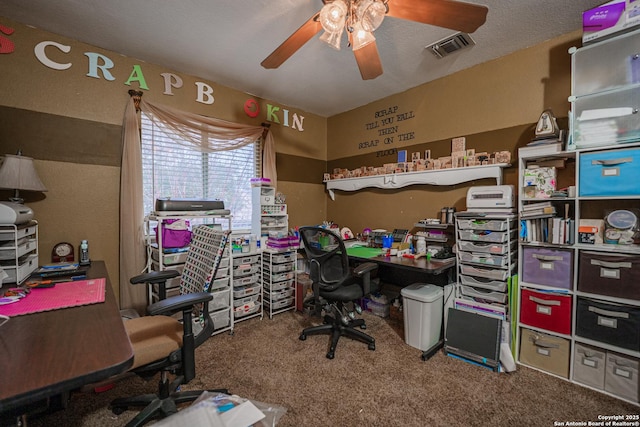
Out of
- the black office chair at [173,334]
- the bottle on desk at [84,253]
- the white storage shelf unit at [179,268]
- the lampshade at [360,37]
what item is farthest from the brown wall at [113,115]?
the lampshade at [360,37]

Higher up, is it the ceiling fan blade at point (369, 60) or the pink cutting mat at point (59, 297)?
the ceiling fan blade at point (369, 60)

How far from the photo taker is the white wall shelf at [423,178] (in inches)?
99.7

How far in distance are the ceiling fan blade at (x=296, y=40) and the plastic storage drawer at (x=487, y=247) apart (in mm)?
1992

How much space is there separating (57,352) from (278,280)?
221cm

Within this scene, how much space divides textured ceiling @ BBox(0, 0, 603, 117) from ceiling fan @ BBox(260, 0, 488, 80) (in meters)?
0.50

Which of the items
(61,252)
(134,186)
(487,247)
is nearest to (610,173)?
(487,247)

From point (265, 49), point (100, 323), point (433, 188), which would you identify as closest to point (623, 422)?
point (433, 188)

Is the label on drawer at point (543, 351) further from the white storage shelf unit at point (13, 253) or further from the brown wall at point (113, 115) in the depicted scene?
the white storage shelf unit at point (13, 253)

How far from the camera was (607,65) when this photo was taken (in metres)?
1.87

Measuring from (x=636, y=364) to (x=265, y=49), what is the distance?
350 centimetres

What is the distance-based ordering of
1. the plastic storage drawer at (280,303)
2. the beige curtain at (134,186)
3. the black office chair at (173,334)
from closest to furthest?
1. the black office chair at (173,334)
2. the beige curtain at (134,186)
3. the plastic storage drawer at (280,303)

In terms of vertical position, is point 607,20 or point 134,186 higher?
point 607,20

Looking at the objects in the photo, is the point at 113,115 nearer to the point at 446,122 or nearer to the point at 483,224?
the point at 446,122

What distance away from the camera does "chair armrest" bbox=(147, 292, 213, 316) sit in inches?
46.3
